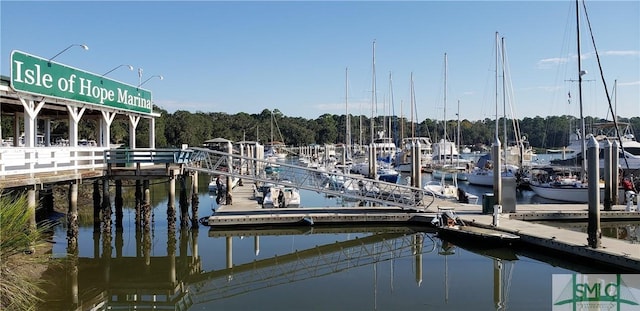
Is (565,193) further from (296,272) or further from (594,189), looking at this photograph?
(296,272)

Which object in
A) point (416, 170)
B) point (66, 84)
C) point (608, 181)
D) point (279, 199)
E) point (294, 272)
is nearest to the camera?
point (294, 272)

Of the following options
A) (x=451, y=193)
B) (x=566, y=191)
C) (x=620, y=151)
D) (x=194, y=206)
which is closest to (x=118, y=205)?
(x=194, y=206)

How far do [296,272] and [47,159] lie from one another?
9.30 meters

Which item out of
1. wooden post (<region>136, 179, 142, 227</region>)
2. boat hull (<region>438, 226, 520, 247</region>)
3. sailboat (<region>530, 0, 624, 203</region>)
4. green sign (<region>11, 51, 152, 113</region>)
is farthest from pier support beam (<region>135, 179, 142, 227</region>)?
sailboat (<region>530, 0, 624, 203</region>)

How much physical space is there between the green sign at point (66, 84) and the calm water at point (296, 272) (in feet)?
Answer: 19.5

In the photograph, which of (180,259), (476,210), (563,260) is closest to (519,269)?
(563,260)

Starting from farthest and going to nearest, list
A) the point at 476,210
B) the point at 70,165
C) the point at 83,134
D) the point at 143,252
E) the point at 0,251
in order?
the point at 83,134 < the point at 476,210 < the point at 143,252 < the point at 70,165 < the point at 0,251

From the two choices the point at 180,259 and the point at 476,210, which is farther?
the point at 476,210

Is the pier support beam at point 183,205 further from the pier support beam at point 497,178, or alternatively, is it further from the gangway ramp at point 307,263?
the pier support beam at point 497,178

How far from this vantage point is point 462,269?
1786 cm

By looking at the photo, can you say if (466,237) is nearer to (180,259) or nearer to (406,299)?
(406,299)

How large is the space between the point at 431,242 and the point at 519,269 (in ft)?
16.0

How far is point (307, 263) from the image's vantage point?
19594mm

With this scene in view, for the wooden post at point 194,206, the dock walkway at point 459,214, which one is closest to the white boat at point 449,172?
the dock walkway at point 459,214
